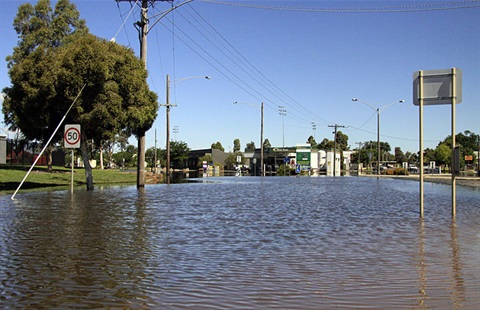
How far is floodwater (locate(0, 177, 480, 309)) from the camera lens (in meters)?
5.45

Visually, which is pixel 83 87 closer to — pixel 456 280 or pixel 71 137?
pixel 71 137

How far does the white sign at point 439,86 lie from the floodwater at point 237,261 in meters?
3.21

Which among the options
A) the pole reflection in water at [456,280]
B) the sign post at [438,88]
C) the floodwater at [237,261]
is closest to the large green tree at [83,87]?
the floodwater at [237,261]

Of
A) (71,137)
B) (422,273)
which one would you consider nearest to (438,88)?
(422,273)

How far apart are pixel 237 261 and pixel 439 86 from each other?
8700 millimetres

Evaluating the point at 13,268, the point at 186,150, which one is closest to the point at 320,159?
the point at 186,150

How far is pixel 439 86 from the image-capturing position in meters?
13.4

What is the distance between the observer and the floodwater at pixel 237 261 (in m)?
5.45

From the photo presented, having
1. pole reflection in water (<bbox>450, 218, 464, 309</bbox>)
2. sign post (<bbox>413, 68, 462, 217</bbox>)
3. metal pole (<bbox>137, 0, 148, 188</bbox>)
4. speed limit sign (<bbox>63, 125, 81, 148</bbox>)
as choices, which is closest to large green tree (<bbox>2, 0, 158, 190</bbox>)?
metal pole (<bbox>137, 0, 148, 188</bbox>)

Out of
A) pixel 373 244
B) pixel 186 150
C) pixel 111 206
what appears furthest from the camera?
pixel 186 150

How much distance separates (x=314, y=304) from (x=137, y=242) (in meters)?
4.72

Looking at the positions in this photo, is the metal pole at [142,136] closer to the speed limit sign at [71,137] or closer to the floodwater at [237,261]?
the speed limit sign at [71,137]

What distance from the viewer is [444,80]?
1332cm

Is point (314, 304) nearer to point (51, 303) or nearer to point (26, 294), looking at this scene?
point (51, 303)
